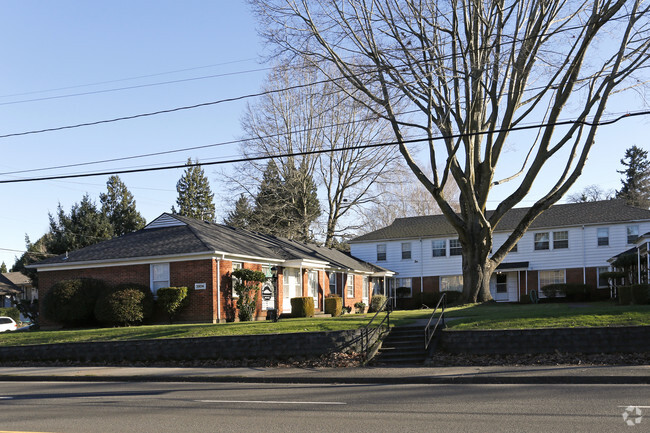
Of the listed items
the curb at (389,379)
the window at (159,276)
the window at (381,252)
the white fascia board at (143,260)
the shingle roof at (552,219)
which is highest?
the shingle roof at (552,219)

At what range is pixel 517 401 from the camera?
421 inches

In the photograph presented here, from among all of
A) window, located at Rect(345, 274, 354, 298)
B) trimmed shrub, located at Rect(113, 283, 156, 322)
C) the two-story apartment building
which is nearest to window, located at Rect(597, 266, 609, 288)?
the two-story apartment building

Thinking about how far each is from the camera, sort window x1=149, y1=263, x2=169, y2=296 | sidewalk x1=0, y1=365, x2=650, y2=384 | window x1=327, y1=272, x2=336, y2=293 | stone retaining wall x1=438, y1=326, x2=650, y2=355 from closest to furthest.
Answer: sidewalk x1=0, y1=365, x2=650, y2=384, stone retaining wall x1=438, y1=326, x2=650, y2=355, window x1=149, y1=263, x2=169, y2=296, window x1=327, y1=272, x2=336, y2=293

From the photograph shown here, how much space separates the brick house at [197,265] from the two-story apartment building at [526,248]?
13317 mm

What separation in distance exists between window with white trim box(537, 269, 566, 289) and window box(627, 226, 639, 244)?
4.65 metres

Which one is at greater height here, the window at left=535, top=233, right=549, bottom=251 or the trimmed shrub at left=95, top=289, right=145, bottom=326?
the window at left=535, top=233, right=549, bottom=251

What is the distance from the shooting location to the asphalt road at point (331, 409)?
8.73m

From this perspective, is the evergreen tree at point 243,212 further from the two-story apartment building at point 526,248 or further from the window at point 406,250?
the window at point 406,250

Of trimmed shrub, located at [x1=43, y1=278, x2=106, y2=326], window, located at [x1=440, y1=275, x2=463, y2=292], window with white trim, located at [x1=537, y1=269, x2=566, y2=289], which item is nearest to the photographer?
trimmed shrub, located at [x1=43, y1=278, x2=106, y2=326]

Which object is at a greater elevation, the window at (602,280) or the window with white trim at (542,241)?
the window with white trim at (542,241)

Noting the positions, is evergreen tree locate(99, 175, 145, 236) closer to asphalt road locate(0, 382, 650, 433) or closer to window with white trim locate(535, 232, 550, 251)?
window with white trim locate(535, 232, 550, 251)

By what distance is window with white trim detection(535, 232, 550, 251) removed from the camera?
44.1m

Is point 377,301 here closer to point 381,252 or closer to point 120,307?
point 381,252

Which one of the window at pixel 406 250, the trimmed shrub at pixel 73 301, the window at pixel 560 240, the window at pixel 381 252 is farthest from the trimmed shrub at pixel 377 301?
the trimmed shrub at pixel 73 301
